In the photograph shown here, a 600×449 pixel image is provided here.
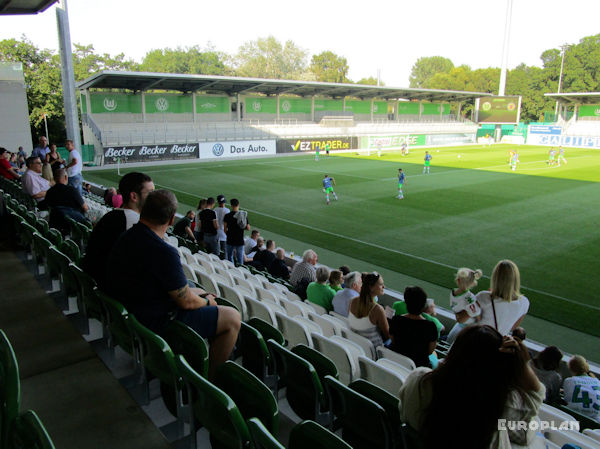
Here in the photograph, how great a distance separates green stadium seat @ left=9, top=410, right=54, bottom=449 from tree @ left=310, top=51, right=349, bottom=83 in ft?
355

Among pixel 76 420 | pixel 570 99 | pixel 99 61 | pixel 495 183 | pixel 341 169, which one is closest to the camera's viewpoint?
pixel 76 420

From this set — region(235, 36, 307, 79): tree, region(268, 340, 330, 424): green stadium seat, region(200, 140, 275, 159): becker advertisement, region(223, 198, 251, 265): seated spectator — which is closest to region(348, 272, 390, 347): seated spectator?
region(268, 340, 330, 424): green stadium seat

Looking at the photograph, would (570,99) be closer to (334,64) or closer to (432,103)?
(432,103)

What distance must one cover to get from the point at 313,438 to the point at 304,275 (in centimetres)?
563

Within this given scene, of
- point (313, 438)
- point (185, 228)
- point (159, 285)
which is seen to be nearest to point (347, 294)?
point (159, 285)

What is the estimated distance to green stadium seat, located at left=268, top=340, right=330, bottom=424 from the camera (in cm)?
327

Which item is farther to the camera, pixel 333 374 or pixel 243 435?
pixel 333 374

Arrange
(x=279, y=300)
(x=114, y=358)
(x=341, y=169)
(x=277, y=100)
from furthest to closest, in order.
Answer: (x=277, y=100)
(x=341, y=169)
(x=279, y=300)
(x=114, y=358)

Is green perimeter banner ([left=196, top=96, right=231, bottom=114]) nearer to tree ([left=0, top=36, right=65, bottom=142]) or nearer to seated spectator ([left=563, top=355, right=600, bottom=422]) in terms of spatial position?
tree ([left=0, top=36, right=65, bottom=142])

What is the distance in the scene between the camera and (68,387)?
370 cm

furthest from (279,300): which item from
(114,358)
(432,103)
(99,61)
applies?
(99,61)

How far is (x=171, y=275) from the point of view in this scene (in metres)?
3.32

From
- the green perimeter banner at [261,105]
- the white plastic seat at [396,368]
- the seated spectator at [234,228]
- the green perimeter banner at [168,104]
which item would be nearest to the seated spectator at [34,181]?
the seated spectator at [234,228]

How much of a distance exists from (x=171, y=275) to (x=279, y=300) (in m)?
2.63
